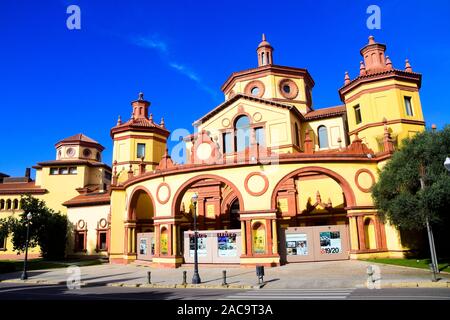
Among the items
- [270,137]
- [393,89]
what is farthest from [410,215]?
[270,137]

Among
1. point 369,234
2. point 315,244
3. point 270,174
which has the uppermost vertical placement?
point 270,174

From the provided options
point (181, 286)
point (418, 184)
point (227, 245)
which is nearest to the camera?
point (181, 286)

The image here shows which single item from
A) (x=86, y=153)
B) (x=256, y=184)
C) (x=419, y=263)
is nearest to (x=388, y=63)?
(x=256, y=184)

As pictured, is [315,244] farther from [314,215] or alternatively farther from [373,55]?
[373,55]

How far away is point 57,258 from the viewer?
42406 millimetres

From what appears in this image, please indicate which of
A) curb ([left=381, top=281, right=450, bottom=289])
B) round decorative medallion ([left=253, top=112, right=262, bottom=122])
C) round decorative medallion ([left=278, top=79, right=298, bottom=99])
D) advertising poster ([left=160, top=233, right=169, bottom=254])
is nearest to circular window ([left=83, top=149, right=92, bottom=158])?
round decorative medallion ([left=253, top=112, right=262, bottom=122])

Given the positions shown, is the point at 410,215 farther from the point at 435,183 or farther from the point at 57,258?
the point at 57,258

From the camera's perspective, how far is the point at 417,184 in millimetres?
20219

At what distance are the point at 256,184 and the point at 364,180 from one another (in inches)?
302

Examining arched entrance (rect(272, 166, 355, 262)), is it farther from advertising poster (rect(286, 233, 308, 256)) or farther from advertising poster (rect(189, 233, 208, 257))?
advertising poster (rect(189, 233, 208, 257))

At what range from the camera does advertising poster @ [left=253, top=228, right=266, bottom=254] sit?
23812 mm

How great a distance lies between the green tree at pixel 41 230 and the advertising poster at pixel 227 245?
85.4ft

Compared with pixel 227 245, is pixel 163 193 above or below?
above

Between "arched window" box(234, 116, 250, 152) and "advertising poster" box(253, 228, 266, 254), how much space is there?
13512mm
